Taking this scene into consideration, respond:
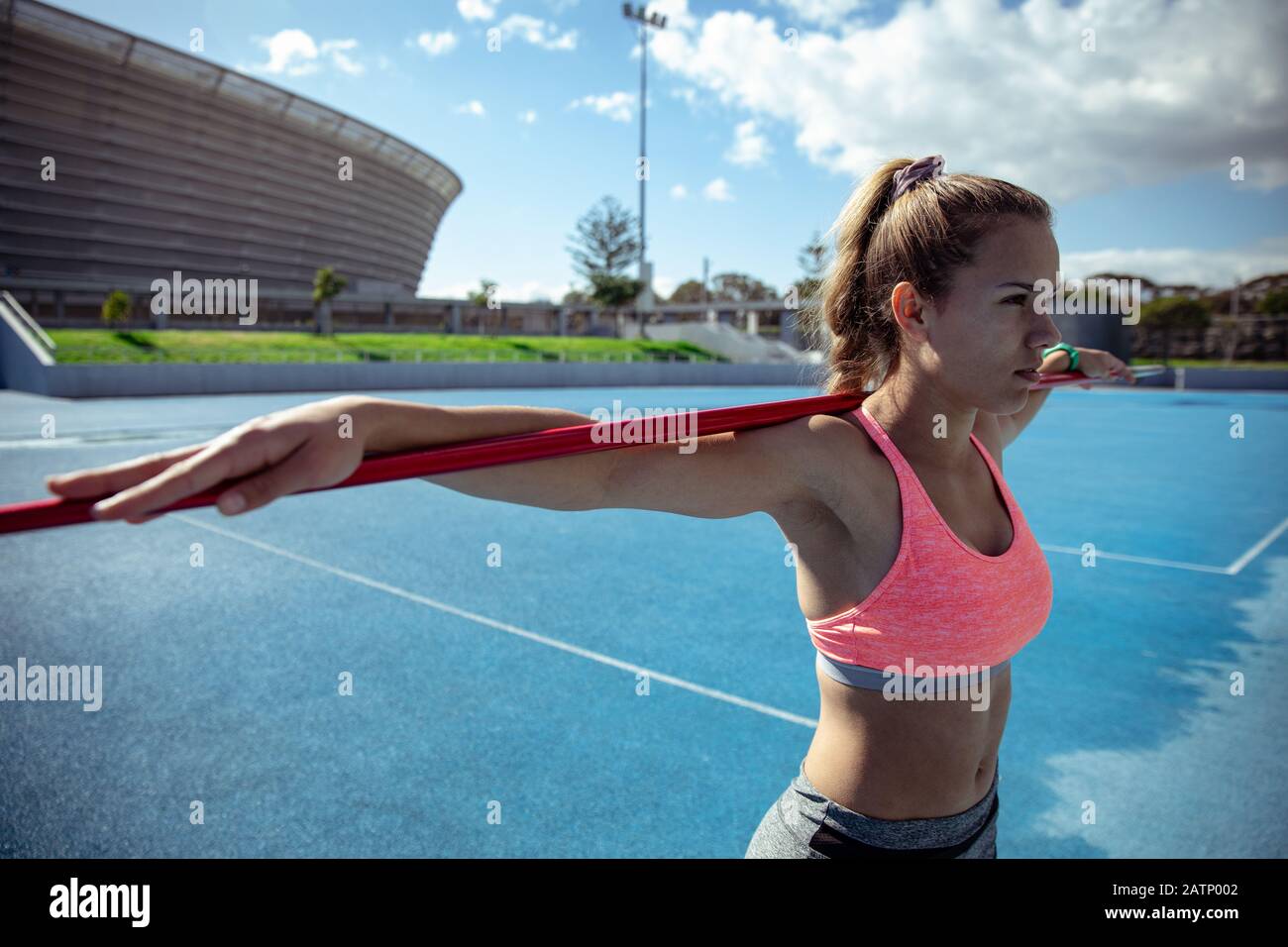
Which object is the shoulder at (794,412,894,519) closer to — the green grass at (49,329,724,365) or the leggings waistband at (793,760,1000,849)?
the leggings waistband at (793,760,1000,849)

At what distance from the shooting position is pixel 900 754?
154cm

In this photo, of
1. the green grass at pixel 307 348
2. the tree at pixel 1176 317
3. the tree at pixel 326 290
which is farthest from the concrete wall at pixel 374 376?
the tree at pixel 1176 317

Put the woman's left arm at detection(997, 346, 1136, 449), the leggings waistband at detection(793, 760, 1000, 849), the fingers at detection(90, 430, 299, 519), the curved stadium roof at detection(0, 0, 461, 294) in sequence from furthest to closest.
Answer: the curved stadium roof at detection(0, 0, 461, 294)
the woman's left arm at detection(997, 346, 1136, 449)
the leggings waistband at detection(793, 760, 1000, 849)
the fingers at detection(90, 430, 299, 519)

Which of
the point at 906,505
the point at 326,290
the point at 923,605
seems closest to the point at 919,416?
the point at 906,505

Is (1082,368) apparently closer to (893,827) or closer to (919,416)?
(919,416)

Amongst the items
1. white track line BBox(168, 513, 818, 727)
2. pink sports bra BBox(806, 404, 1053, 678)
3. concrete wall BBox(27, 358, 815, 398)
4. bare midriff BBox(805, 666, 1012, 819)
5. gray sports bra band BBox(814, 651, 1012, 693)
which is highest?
concrete wall BBox(27, 358, 815, 398)

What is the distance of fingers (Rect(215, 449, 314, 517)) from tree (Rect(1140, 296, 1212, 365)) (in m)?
65.8

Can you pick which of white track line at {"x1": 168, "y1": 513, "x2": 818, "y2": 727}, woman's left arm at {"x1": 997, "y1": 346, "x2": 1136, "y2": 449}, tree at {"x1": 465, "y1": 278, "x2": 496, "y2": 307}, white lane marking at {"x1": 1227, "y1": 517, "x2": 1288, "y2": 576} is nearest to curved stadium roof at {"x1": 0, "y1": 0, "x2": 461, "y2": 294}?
tree at {"x1": 465, "y1": 278, "x2": 496, "y2": 307}

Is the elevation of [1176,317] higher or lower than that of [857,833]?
higher

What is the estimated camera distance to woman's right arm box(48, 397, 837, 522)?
86 centimetres

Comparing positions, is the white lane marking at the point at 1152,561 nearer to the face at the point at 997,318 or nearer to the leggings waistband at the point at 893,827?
the leggings waistband at the point at 893,827

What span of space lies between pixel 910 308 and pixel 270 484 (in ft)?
3.83

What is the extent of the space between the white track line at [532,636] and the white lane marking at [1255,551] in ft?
17.4
